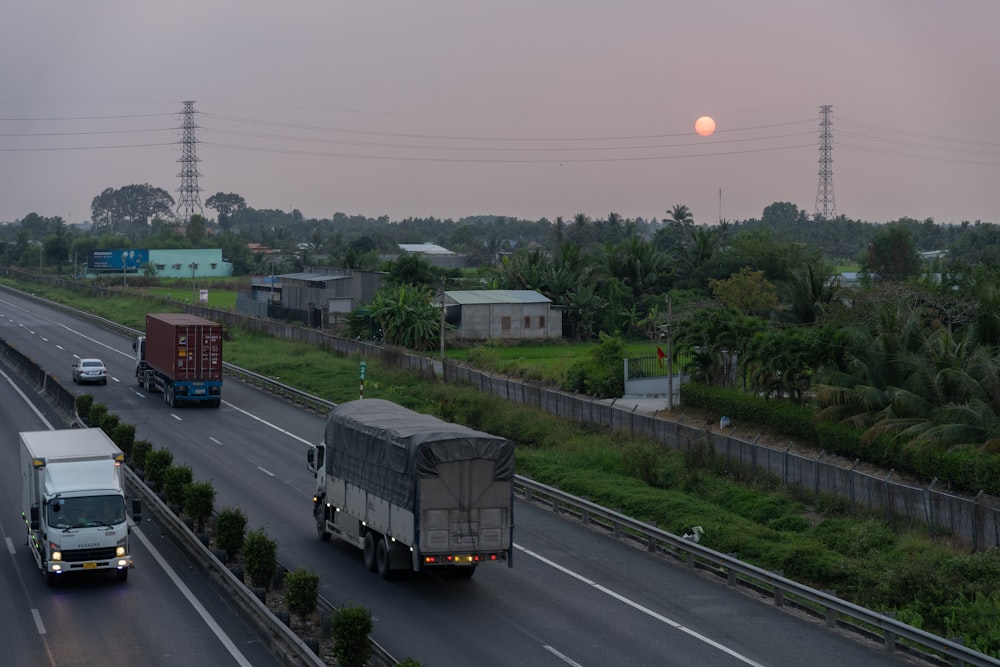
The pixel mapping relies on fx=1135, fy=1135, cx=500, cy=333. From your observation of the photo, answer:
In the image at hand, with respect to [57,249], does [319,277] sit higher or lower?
lower

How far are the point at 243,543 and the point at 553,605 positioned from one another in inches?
281

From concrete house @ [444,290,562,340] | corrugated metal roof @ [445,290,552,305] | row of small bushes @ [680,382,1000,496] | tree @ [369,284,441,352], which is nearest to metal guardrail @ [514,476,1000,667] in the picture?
row of small bushes @ [680,382,1000,496]

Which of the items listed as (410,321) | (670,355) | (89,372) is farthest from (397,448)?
(410,321)

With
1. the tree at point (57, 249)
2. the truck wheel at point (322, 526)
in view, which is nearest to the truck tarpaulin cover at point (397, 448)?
the truck wheel at point (322, 526)

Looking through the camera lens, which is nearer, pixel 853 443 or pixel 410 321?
pixel 853 443

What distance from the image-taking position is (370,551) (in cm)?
2511

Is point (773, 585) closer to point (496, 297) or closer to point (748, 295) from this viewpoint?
point (748, 295)

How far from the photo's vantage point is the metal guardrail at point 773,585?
19.6 metres

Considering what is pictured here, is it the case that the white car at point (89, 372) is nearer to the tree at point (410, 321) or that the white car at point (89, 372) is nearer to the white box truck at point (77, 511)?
the tree at point (410, 321)

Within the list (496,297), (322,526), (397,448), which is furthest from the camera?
(496,297)

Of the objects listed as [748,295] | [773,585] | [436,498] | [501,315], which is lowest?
[773,585]

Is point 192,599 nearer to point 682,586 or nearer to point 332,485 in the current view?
point 332,485

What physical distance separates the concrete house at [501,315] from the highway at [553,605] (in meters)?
44.3

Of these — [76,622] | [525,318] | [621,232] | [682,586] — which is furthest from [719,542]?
[621,232]
